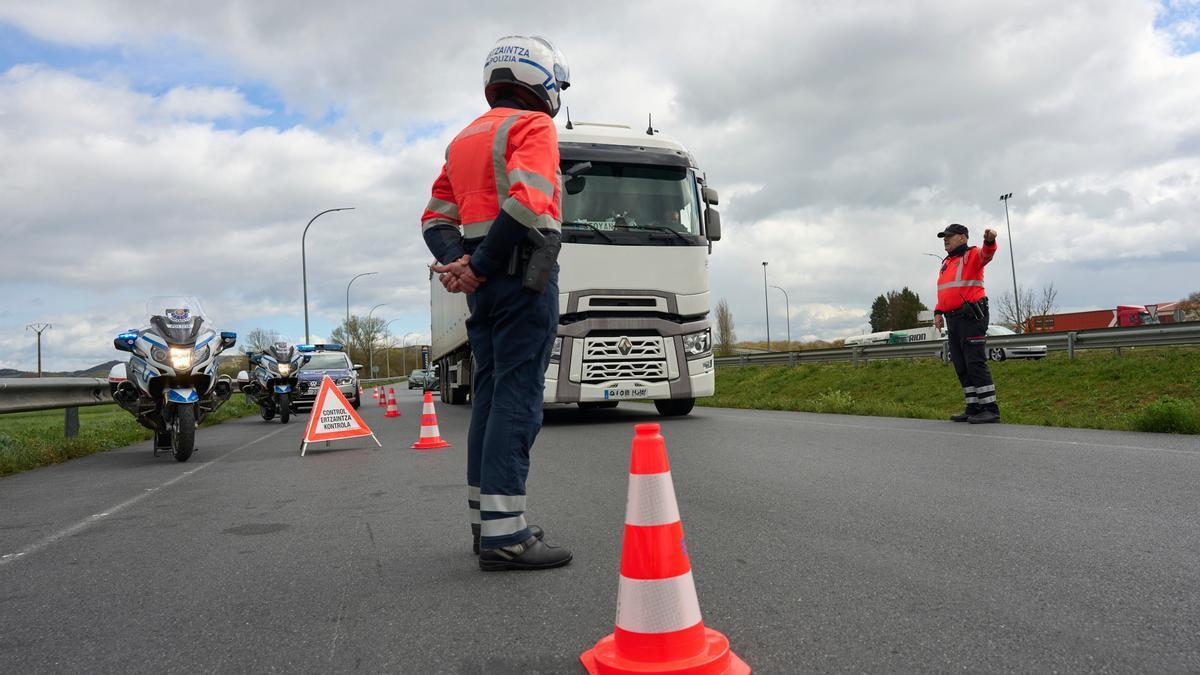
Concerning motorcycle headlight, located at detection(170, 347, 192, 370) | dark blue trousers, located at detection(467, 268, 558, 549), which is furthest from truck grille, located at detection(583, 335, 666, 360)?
dark blue trousers, located at detection(467, 268, 558, 549)

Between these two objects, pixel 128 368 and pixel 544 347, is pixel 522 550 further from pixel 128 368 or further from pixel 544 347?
pixel 128 368

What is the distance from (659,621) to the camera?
2182mm

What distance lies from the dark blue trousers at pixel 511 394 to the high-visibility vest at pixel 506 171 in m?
0.28

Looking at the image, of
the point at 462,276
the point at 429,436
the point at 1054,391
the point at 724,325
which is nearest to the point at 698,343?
the point at 429,436

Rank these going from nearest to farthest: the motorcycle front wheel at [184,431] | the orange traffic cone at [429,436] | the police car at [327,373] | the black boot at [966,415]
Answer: the motorcycle front wheel at [184,431] → the orange traffic cone at [429,436] → the black boot at [966,415] → the police car at [327,373]

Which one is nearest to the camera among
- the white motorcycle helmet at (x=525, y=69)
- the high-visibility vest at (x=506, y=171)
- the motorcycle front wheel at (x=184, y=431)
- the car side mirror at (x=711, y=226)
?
the high-visibility vest at (x=506, y=171)

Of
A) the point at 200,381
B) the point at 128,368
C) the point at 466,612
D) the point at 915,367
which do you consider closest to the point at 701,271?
the point at 200,381

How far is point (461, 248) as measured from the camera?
3.68 meters

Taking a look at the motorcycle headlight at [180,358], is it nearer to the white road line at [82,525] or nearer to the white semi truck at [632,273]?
the white road line at [82,525]

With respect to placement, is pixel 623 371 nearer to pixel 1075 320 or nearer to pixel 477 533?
pixel 477 533

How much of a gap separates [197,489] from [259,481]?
0.48 metres

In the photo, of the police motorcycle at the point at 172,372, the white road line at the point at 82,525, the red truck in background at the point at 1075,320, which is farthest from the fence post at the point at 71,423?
the red truck in background at the point at 1075,320

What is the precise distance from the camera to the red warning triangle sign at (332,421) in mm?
9531

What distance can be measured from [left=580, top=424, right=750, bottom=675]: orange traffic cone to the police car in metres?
17.1
